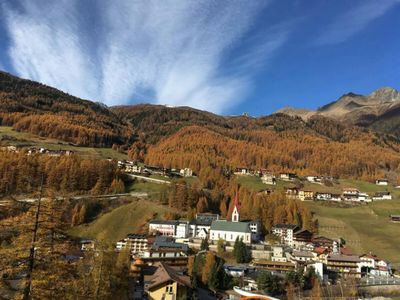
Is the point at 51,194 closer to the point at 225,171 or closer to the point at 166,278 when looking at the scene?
the point at 166,278

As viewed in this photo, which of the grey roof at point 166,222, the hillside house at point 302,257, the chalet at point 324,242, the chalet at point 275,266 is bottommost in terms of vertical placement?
the chalet at point 275,266

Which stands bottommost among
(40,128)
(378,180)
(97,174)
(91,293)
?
(91,293)

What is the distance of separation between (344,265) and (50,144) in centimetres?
14894

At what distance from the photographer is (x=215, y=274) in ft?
178

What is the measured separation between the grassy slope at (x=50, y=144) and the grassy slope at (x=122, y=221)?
72.3m

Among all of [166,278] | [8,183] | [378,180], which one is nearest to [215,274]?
[166,278]

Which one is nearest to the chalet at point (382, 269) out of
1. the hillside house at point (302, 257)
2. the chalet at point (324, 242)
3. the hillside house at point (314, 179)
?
the hillside house at point (302, 257)

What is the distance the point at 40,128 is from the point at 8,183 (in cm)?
10268

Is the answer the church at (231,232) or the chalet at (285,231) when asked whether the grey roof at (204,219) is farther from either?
the chalet at (285,231)

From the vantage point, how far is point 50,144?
581ft

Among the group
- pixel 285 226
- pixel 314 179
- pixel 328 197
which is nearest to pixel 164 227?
pixel 285 226

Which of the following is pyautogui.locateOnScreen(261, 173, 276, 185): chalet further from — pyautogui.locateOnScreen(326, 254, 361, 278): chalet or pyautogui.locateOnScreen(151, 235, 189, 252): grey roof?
pyautogui.locateOnScreen(151, 235, 189, 252): grey roof

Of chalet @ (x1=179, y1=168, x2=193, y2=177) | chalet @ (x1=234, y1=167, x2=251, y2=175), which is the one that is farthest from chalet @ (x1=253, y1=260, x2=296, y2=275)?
chalet @ (x1=234, y1=167, x2=251, y2=175)

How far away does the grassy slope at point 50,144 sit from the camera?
559 feet
